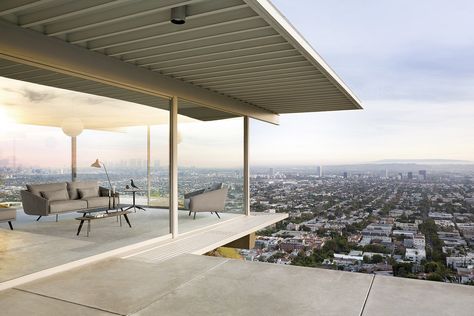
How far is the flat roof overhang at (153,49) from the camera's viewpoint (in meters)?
3.72

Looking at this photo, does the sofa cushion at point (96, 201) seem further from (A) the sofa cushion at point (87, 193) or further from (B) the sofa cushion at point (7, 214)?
(B) the sofa cushion at point (7, 214)

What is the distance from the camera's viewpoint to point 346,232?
34.7 ft

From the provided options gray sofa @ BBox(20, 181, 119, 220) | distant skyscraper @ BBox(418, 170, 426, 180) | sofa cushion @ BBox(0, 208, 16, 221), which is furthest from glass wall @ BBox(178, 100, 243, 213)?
distant skyscraper @ BBox(418, 170, 426, 180)

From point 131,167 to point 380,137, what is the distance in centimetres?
1522

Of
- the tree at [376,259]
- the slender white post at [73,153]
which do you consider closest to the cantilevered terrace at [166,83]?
the slender white post at [73,153]

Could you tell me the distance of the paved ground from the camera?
3.37m

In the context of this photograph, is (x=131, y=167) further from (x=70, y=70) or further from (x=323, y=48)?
(x=323, y=48)

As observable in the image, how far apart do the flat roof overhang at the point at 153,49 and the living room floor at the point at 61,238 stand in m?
1.90

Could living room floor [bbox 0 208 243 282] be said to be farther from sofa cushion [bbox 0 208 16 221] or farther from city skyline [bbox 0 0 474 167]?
city skyline [bbox 0 0 474 167]

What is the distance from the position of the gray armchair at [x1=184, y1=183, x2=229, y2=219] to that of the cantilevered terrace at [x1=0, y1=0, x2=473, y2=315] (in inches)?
43.9

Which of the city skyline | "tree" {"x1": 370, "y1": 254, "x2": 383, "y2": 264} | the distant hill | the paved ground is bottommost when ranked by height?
"tree" {"x1": 370, "y1": 254, "x2": 383, "y2": 264}

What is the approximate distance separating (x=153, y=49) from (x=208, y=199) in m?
3.95

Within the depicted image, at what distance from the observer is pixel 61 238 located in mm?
5379

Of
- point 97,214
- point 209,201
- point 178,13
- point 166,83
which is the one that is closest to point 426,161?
point 209,201
